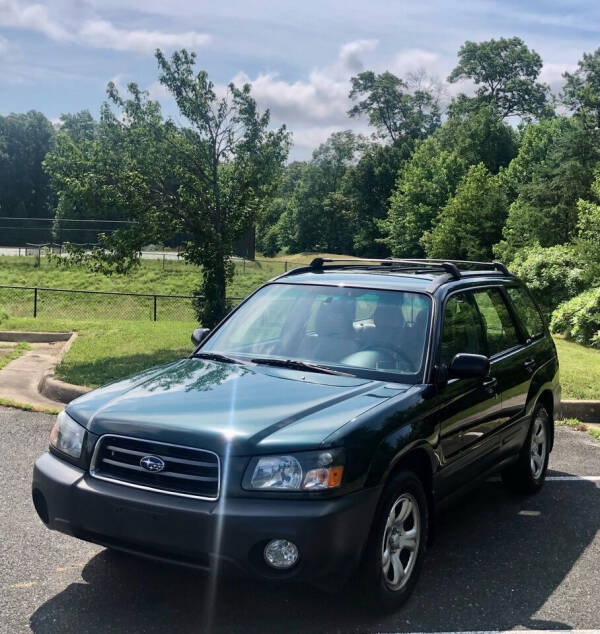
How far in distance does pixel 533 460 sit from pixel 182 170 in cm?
1006

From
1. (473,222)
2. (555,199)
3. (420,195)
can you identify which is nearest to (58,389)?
(555,199)

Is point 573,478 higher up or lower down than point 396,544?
lower down

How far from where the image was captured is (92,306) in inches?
1107

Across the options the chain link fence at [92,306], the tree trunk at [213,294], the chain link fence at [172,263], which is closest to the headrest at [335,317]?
the tree trunk at [213,294]

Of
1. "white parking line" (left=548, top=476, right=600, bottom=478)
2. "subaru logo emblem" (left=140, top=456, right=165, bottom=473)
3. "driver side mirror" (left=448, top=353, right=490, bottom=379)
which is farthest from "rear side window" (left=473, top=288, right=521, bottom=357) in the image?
"subaru logo emblem" (left=140, top=456, right=165, bottom=473)

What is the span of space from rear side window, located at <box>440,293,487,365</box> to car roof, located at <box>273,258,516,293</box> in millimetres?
134

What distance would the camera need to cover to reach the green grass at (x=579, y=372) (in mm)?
9875

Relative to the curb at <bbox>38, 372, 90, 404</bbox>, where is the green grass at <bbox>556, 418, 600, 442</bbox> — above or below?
above

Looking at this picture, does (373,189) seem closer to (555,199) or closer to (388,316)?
(555,199)

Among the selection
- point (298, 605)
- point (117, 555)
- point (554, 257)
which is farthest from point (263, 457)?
point (554, 257)

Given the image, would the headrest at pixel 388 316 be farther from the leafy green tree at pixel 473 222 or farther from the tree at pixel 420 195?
the tree at pixel 420 195

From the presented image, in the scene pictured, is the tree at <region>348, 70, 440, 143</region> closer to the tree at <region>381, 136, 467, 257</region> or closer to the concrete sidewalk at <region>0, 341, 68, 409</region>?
the tree at <region>381, 136, 467, 257</region>

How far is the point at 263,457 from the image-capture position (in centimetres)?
361

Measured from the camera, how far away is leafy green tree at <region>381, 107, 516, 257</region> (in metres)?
67.9
